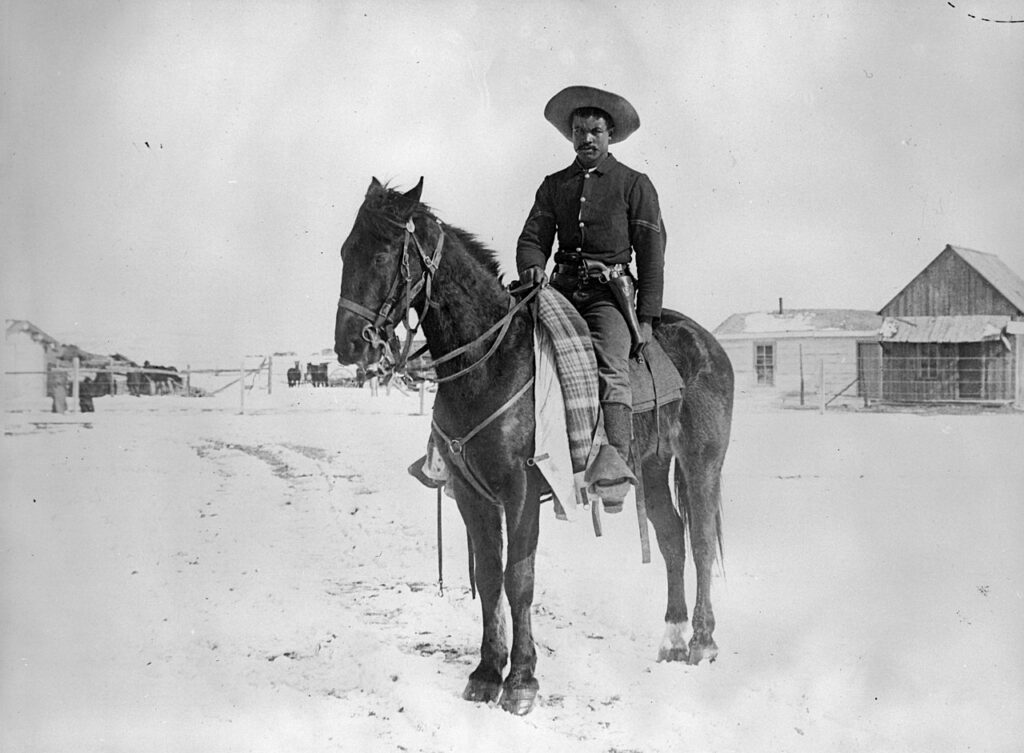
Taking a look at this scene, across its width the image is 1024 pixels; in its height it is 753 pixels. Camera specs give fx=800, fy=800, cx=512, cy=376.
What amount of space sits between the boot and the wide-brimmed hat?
132cm

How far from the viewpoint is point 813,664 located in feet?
13.0

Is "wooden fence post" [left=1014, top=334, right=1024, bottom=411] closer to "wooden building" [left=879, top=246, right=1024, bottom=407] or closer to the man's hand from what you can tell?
"wooden building" [left=879, top=246, right=1024, bottom=407]

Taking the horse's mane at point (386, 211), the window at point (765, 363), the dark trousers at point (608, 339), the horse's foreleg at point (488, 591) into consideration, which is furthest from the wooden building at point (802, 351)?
the horse's mane at point (386, 211)

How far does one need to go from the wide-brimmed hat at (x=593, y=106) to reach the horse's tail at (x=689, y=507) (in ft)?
5.34

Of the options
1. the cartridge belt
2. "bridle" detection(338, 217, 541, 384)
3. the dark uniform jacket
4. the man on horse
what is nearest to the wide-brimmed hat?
the man on horse

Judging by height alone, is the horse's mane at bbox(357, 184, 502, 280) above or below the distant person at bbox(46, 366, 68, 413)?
above

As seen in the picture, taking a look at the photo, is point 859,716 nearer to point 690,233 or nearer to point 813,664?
point 813,664

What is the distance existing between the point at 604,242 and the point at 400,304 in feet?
3.29

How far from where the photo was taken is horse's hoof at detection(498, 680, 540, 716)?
3.42 meters

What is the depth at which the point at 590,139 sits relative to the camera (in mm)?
3686

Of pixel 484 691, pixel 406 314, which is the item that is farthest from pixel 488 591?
pixel 406 314

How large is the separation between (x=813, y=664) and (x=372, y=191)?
3083 mm

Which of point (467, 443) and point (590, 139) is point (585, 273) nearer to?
point (590, 139)

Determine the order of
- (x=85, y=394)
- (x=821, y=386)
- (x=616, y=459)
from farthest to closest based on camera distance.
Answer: (x=821, y=386) < (x=85, y=394) < (x=616, y=459)
